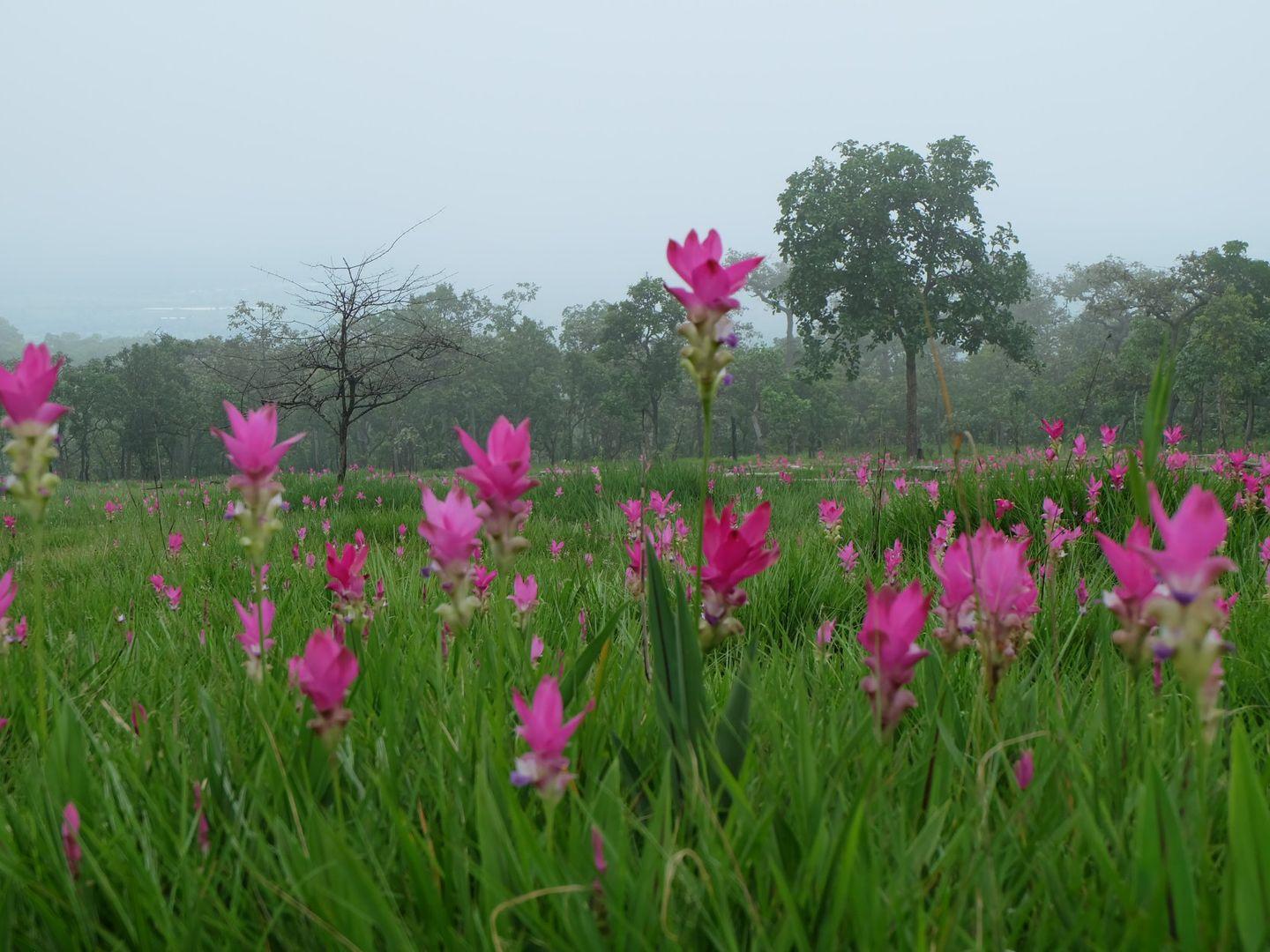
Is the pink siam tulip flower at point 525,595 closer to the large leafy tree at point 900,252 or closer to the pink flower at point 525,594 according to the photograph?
the pink flower at point 525,594

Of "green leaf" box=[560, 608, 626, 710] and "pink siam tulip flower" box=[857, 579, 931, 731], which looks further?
"green leaf" box=[560, 608, 626, 710]

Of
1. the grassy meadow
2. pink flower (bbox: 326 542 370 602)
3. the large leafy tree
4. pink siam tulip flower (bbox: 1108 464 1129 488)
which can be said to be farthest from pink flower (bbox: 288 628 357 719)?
the large leafy tree

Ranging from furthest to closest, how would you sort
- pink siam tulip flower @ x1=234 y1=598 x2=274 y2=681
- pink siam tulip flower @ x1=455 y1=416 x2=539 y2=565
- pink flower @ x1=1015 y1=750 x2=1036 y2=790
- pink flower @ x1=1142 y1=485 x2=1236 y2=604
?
1. pink siam tulip flower @ x1=234 y1=598 x2=274 y2=681
2. pink flower @ x1=1015 y1=750 x2=1036 y2=790
3. pink siam tulip flower @ x1=455 y1=416 x2=539 y2=565
4. pink flower @ x1=1142 y1=485 x2=1236 y2=604

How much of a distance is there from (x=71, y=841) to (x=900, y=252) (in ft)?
141

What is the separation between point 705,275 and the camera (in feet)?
4.14

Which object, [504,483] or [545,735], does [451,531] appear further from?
[545,735]

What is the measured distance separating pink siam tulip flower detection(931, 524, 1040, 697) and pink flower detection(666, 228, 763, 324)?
1.83 feet

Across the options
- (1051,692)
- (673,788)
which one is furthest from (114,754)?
(1051,692)

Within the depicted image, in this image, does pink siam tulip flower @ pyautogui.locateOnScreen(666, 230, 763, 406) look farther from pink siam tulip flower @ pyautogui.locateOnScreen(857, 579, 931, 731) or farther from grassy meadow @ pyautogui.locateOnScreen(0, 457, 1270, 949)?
pink siam tulip flower @ pyautogui.locateOnScreen(857, 579, 931, 731)

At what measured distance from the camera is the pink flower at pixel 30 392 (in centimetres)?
116

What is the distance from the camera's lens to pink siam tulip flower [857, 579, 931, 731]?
113 cm

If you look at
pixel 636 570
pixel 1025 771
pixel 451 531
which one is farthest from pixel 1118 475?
pixel 451 531

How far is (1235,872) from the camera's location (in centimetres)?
87

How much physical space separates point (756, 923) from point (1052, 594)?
1028 millimetres
